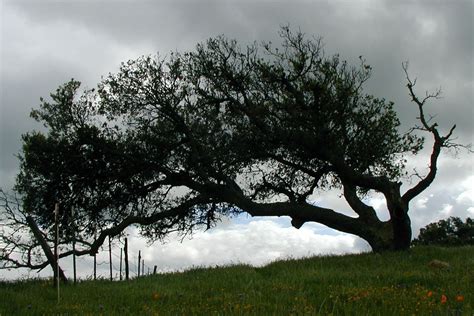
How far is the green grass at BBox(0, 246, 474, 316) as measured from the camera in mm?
8594

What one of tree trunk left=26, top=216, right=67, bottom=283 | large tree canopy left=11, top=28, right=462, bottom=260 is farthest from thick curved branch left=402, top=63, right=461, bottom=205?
tree trunk left=26, top=216, right=67, bottom=283

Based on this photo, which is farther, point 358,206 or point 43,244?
point 358,206

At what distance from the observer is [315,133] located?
2114 cm

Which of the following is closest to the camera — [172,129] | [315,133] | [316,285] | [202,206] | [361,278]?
[316,285]

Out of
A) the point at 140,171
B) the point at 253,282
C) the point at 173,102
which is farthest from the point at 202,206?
the point at 253,282

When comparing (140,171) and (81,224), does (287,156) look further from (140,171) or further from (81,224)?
(81,224)

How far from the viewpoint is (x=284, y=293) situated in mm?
10578

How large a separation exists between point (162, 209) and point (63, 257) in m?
4.71

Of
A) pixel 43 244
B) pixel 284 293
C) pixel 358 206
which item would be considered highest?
pixel 358 206

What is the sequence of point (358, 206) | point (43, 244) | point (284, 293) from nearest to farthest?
point (284, 293)
point (43, 244)
point (358, 206)

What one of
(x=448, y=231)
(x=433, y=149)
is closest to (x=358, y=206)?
(x=433, y=149)

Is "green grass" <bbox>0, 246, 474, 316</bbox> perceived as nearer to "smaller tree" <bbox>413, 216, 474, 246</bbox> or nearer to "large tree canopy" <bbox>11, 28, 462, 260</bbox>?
"large tree canopy" <bbox>11, 28, 462, 260</bbox>

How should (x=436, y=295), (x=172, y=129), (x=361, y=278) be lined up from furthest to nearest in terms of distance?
1. (x=172, y=129)
2. (x=361, y=278)
3. (x=436, y=295)

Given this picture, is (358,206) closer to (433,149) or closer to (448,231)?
(433,149)
